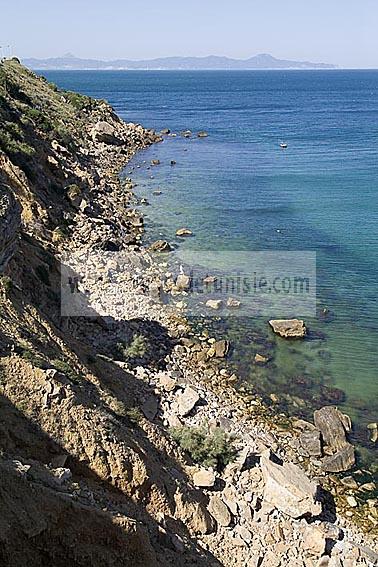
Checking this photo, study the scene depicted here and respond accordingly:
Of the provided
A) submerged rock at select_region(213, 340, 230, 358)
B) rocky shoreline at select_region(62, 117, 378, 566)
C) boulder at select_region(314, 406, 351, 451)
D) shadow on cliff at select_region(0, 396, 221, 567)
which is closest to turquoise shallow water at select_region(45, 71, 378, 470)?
submerged rock at select_region(213, 340, 230, 358)

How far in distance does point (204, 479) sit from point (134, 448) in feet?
10.4

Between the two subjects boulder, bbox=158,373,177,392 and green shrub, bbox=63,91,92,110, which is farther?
green shrub, bbox=63,91,92,110

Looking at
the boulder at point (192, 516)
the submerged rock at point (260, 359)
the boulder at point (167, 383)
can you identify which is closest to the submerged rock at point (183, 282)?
the submerged rock at point (260, 359)

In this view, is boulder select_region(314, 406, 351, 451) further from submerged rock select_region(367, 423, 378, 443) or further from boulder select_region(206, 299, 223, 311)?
boulder select_region(206, 299, 223, 311)

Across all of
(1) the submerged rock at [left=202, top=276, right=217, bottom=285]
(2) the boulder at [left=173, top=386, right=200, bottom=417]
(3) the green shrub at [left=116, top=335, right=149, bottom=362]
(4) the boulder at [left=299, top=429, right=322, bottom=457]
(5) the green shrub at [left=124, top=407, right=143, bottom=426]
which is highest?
(5) the green shrub at [left=124, top=407, right=143, bottom=426]

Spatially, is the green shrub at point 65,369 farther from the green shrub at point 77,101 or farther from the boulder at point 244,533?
the green shrub at point 77,101

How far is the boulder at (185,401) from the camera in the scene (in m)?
21.8

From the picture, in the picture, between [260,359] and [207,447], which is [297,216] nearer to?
[260,359]

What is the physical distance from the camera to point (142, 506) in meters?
14.9

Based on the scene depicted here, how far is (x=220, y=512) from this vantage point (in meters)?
16.7

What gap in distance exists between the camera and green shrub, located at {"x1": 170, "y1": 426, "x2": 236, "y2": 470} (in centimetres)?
1873

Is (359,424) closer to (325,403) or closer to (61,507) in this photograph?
(325,403)

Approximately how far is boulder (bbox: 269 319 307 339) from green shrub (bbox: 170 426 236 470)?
432 inches

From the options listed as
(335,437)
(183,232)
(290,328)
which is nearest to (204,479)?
(335,437)
